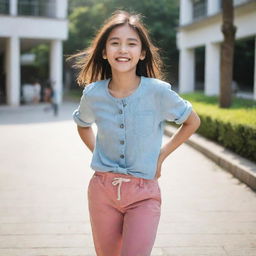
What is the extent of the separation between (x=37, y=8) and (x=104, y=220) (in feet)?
90.2

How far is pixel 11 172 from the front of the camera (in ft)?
27.8

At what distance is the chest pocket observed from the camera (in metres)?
2.84

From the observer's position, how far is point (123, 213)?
2869 millimetres

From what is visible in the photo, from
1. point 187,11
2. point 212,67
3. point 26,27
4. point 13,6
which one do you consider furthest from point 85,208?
point 187,11

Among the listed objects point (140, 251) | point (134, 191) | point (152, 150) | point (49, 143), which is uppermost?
point (152, 150)

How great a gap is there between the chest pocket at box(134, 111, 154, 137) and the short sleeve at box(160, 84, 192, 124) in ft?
0.30

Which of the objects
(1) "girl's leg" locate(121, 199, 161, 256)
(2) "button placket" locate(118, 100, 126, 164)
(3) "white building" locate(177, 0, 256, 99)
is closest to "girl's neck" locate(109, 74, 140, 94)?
(2) "button placket" locate(118, 100, 126, 164)

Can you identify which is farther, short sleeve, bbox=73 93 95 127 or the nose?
short sleeve, bbox=73 93 95 127

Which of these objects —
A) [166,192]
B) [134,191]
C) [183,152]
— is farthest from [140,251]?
[183,152]

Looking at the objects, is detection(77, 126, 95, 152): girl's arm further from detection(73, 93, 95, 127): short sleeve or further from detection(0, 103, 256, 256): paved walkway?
detection(0, 103, 256, 256): paved walkway

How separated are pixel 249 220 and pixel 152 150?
304cm

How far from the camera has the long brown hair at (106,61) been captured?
116 inches

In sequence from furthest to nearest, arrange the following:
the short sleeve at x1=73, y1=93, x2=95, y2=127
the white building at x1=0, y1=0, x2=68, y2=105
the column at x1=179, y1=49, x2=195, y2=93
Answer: the column at x1=179, y1=49, x2=195, y2=93
the white building at x1=0, y1=0, x2=68, y2=105
the short sleeve at x1=73, y1=93, x2=95, y2=127

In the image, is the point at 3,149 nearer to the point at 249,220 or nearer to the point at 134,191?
the point at 249,220
